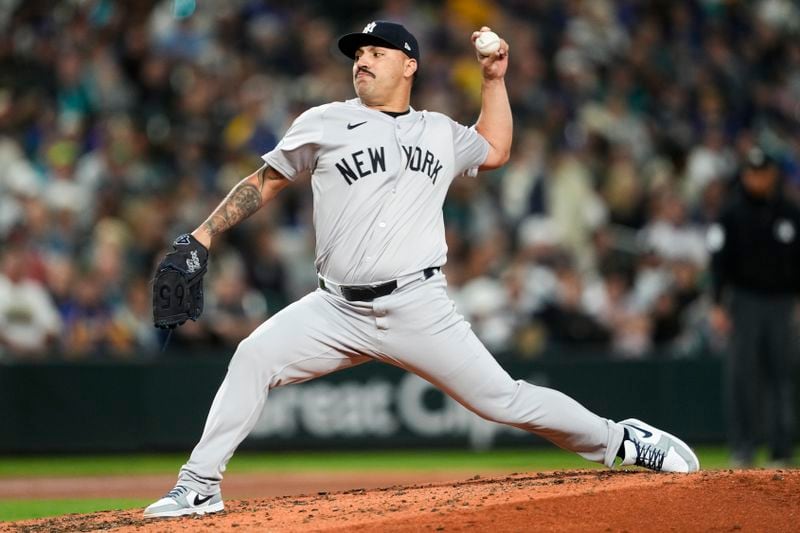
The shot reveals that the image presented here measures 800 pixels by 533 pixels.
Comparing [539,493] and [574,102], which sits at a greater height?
[574,102]

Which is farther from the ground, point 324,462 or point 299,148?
point 299,148

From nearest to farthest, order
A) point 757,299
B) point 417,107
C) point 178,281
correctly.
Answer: point 178,281, point 757,299, point 417,107

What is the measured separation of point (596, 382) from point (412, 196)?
6.54 metres

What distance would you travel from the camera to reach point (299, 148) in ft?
18.9

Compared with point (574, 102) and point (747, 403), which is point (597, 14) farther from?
point (747, 403)

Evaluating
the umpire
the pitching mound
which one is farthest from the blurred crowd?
the pitching mound

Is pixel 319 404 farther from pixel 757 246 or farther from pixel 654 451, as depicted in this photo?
pixel 654 451

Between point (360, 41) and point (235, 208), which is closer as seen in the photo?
point (235, 208)

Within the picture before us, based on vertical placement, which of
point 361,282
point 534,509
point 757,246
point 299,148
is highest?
point 299,148

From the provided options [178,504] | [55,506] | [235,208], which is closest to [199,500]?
[178,504]

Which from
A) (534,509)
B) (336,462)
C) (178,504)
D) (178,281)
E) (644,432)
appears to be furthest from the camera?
(336,462)

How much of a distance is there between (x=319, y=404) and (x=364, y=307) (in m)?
6.13

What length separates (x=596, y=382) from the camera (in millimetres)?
11953

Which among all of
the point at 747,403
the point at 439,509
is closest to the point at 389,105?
the point at 439,509
